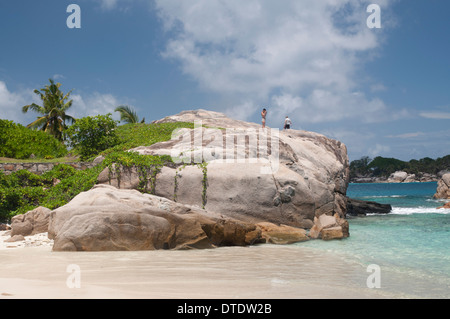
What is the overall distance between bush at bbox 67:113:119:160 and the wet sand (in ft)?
43.2

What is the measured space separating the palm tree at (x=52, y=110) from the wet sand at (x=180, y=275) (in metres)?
36.6

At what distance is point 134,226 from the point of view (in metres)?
10.0

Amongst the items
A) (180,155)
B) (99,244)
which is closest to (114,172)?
(180,155)

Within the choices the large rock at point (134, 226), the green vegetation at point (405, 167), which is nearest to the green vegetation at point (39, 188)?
the large rock at point (134, 226)

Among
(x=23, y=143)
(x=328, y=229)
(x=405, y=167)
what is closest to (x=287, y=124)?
(x=328, y=229)

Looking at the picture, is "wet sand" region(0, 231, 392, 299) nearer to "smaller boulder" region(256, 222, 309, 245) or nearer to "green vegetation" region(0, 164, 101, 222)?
"smaller boulder" region(256, 222, 309, 245)

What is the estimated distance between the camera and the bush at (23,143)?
2495 cm

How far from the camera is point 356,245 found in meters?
12.2

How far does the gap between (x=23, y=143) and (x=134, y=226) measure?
19306 millimetres

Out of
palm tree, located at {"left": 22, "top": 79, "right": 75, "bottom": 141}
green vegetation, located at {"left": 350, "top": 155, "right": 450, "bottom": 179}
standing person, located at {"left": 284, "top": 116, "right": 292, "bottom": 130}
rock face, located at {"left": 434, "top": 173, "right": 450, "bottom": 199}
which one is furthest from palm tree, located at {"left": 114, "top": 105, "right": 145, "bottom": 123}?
green vegetation, located at {"left": 350, "top": 155, "right": 450, "bottom": 179}

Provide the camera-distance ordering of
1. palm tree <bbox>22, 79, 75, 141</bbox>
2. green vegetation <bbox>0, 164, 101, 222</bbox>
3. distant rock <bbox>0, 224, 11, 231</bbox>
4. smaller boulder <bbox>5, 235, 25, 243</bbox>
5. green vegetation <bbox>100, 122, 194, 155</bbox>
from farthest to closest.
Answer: palm tree <bbox>22, 79, 75, 141</bbox>
green vegetation <bbox>100, 122, 194, 155</bbox>
green vegetation <bbox>0, 164, 101, 222</bbox>
distant rock <bbox>0, 224, 11, 231</bbox>
smaller boulder <bbox>5, 235, 25, 243</bbox>

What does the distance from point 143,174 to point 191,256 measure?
6.04 m

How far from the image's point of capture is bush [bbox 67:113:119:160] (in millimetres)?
23062
